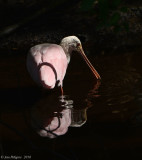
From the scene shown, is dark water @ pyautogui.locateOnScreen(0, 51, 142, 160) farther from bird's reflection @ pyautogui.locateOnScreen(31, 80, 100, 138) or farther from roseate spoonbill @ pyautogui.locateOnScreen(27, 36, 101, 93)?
roseate spoonbill @ pyautogui.locateOnScreen(27, 36, 101, 93)

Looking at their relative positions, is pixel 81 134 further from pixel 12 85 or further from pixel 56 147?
pixel 12 85

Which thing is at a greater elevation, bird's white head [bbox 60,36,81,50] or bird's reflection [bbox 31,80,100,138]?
bird's white head [bbox 60,36,81,50]

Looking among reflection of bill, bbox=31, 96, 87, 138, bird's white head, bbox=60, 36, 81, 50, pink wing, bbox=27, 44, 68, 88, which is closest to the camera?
reflection of bill, bbox=31, 96, 87, 138

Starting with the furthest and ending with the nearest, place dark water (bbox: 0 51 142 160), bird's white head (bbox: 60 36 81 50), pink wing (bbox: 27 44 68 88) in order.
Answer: bird's white head (bbox: 60 36 81 50), pink wing (bbox: 27 44 68 88), dark water (bbox: 0 51 142 160)

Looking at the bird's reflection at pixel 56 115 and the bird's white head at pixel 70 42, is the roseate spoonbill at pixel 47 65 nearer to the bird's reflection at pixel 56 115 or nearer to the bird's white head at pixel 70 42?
the bird's reflection at pixel 56 115

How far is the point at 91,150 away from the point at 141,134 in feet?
1.92

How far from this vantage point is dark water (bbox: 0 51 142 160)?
3.35 metres

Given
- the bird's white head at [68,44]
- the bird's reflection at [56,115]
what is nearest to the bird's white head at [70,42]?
the bird's white head at [68,44]

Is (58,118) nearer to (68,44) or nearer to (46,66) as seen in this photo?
(46,66)

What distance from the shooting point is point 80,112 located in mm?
4543

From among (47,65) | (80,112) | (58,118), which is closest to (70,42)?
(47,65)

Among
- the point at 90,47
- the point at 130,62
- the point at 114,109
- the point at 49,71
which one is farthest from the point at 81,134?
the point at 90,47

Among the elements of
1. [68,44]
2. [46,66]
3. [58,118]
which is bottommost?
[58,118]

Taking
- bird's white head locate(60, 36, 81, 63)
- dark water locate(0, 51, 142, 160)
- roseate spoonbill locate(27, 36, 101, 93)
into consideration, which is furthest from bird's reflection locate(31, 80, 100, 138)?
bird's white head locate(60, 36, 81, 63)
